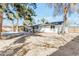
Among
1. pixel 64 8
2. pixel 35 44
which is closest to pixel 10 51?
pixel 35 44

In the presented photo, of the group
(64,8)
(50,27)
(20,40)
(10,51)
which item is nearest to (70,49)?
(50,27)

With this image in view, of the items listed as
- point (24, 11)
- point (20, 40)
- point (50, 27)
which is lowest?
point (20, 40)

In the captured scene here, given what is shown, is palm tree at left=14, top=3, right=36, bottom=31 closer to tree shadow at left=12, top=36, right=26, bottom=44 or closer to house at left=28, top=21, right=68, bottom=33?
house at left=28, top=21, right=68, bottom=33

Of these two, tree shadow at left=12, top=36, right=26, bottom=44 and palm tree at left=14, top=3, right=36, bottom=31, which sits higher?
palm tree at left=14, top=3, right=36, bottom=31

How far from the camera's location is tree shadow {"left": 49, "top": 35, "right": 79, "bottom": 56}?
2490 millimetres

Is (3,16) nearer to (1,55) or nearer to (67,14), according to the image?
(1,55)

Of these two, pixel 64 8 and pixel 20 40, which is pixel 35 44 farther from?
pixel 64 8

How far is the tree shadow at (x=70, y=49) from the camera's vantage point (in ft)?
8.17

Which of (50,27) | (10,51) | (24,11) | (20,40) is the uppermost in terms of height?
(24,11)

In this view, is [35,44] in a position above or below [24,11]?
below

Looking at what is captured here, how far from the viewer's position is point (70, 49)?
2.50 m

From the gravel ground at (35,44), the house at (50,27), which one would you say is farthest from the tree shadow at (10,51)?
the house at (50,27)

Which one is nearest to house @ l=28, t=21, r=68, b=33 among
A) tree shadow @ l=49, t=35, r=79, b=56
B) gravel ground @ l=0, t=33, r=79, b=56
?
gravel ground @ l=0, t=33, r=79, b=56

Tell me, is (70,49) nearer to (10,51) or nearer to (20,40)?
(20,40)
